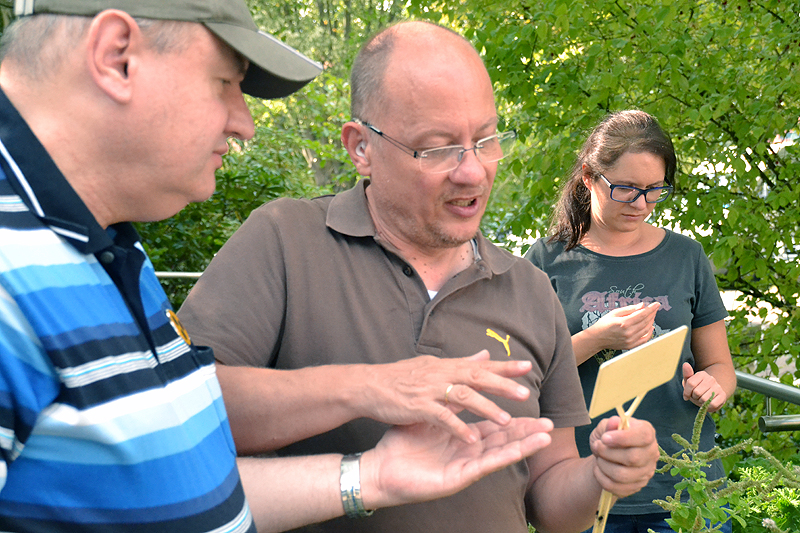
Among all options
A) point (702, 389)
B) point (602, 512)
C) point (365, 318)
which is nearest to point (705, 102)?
point (702, 389)

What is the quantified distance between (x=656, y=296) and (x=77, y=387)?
2.26 meters

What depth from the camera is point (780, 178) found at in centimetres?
375

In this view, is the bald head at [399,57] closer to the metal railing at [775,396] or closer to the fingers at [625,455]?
the fingers at [625,455]

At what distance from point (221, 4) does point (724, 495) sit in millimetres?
1448

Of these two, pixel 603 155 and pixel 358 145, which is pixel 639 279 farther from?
pixel 358 145

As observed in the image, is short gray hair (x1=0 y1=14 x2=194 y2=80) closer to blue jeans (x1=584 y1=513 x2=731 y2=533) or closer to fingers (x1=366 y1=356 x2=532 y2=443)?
fingers (x1=366 y1=356 x2=532 y2=443)

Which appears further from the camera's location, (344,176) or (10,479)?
(344,176)

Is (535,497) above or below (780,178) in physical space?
below

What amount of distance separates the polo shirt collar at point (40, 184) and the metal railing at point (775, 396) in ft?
7.58

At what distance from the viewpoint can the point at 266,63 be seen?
1130 mm

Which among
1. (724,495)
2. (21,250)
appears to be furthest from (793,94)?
(21,250)

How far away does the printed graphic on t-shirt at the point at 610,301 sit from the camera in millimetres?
2660

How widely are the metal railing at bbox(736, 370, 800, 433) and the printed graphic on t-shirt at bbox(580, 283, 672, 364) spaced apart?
1.55 feet

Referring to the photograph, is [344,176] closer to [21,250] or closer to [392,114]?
[392,114]
